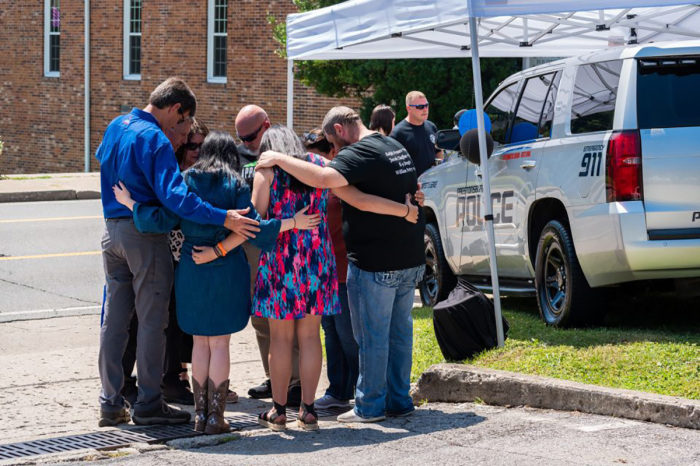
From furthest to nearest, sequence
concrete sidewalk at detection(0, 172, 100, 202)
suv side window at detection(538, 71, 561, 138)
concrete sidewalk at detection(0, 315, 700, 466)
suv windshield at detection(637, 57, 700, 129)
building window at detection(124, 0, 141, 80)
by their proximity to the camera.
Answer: building window at detection(124, 0, 141, 80)
concrete sidewalk at detection(0, 172, 100, 202)
suv side window at detection(538, 71, 561, 138)
suv windshield at detection(637, 57, 700, 129)
concrete sidewalk at detection(0, 315, 700, 466)

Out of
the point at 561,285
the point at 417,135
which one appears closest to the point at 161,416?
the point at 561,285

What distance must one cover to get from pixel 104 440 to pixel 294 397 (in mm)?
1387

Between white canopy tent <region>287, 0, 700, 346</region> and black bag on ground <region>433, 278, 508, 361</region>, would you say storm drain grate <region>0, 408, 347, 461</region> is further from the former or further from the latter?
white canopy tent <region>287, 0, 700, 346</region>

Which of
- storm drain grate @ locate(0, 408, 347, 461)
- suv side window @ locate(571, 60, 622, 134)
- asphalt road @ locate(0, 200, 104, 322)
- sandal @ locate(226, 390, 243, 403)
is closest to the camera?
storm drain grate @ locate(0, 408, 347, 461)

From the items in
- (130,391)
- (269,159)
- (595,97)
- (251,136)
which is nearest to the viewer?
(269,159)

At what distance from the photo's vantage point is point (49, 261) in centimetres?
1323

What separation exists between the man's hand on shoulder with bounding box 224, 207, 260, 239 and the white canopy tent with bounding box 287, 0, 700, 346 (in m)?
2.18

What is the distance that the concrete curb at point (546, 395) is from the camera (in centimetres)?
625

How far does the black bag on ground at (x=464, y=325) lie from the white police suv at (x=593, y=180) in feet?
2.91

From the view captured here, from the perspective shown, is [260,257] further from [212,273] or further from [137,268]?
[137,268]

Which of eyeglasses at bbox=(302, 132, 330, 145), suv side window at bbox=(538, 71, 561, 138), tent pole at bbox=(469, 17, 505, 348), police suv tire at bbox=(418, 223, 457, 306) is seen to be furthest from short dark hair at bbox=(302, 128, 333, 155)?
police suv tire at bbox=(418, 223, 457, 306)

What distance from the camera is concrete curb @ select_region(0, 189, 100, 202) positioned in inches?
803

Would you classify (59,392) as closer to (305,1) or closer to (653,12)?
(653,12)

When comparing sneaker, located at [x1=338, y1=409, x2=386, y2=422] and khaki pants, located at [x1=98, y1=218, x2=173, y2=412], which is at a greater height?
khaki pants, located at [x1=98, y1=218, x2=173, y2=412]
